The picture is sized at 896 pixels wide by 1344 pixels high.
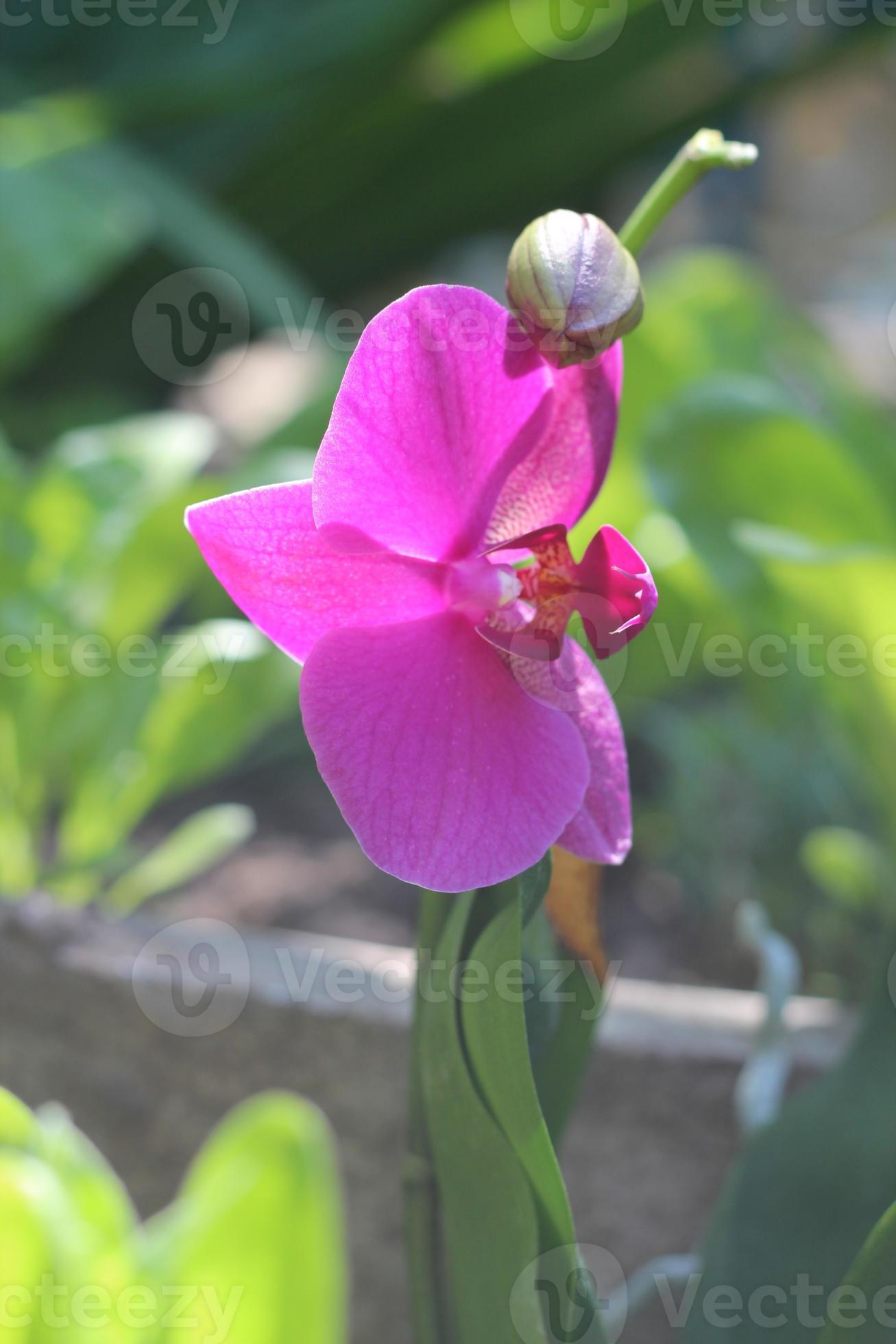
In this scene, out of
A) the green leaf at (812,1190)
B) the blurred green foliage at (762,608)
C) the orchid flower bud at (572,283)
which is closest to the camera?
the orchid flower bud at (572,283)

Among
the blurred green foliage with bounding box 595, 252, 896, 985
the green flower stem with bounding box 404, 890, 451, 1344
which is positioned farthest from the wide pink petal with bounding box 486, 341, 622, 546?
the blurred green foliage with bounding box 595, 252, 896, 985

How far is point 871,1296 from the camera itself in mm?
272

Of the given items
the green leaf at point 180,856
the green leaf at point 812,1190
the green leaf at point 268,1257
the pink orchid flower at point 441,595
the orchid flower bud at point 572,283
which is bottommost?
the green leaf at point 180,856

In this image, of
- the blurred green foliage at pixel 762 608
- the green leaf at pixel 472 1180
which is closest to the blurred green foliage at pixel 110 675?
the blurred green foliage at pixel 762 608

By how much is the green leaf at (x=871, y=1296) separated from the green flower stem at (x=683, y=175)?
8.1 inches

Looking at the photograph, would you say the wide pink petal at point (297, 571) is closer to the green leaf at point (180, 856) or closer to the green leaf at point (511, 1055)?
the green leaf at point (511, 1055)

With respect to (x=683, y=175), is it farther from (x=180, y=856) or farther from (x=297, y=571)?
(x=180, y=856)

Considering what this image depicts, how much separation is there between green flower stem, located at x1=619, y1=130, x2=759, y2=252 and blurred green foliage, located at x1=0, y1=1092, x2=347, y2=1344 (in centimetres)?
23

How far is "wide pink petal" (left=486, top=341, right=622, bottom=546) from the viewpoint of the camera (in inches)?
10.2

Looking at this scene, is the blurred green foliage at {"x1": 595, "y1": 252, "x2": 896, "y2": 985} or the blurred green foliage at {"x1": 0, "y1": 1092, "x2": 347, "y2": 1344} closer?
the blurred green foliage at {"x1": 0, "y1": 1092, "x2": 347, "y2": 1344}

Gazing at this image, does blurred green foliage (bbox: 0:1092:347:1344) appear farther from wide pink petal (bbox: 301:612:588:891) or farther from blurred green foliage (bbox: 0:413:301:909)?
blurred green foliage (bbox: 0:413:301:909)

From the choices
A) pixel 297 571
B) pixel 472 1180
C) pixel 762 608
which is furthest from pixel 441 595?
pixel 762 608

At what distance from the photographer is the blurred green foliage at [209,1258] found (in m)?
0.29

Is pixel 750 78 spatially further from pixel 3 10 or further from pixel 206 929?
pixel 206 929
